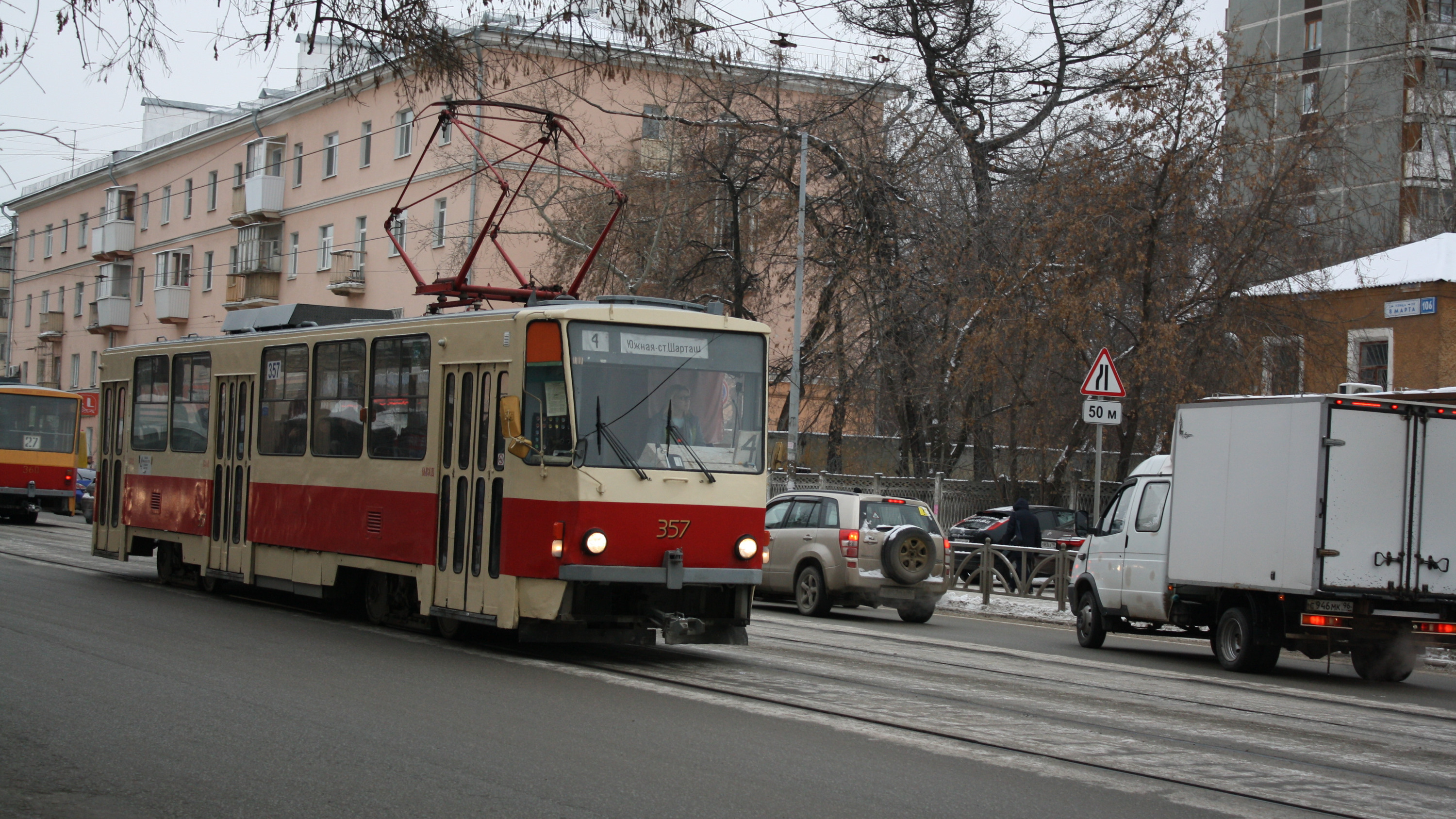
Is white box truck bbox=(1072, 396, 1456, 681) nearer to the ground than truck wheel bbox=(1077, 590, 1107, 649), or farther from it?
→ farther from it

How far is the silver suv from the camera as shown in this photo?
60.3 ft

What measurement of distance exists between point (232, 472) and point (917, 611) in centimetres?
881

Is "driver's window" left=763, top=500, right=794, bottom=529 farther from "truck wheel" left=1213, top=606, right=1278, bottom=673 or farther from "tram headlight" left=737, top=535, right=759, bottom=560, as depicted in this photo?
"tram headlight" left=737, top=535, right=759, bottom=560

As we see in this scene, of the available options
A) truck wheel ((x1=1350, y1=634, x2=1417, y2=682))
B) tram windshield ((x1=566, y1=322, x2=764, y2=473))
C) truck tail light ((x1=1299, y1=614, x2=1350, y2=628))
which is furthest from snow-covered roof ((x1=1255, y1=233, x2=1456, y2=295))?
tram windshield ((x1=566, y1=322, x2=764, y2=473))

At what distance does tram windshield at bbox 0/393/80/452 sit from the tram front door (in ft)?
77.8

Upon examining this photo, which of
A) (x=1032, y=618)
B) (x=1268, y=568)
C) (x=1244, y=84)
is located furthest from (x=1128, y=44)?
(x=1268, y=568)

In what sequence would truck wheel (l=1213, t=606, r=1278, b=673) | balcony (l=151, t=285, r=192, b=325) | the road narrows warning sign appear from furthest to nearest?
balcony (l=151, t=285, r=192, b=325), the road narrows warning sign, truck wheel (l=1213, t=606, r=1278, b=673)

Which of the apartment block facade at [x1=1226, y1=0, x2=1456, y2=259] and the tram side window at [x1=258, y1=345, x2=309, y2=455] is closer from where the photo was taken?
the tram side window at [x1=258, y1=345, x2=309, y2=455]

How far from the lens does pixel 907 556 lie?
18359 millimetres

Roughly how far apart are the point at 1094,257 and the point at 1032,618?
8134mm

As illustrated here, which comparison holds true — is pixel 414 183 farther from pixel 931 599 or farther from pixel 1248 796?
pixel 1248 796

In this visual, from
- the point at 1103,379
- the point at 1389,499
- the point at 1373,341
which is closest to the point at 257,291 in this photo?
the point at 1373,341

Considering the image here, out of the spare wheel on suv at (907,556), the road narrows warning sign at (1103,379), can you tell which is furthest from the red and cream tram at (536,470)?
the road narrows warning sign at (1103,379)

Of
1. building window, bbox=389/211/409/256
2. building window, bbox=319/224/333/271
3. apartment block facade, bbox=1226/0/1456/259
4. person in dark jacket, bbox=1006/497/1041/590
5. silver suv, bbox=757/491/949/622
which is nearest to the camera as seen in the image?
silver suv, bbox=757/491/949/622
